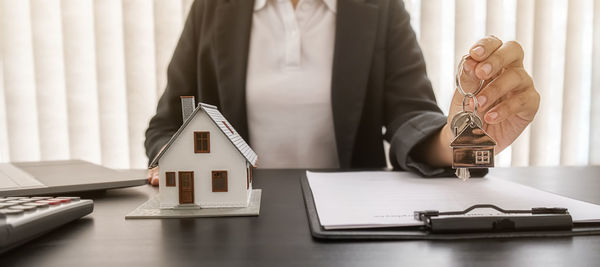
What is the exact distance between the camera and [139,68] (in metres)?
1.52

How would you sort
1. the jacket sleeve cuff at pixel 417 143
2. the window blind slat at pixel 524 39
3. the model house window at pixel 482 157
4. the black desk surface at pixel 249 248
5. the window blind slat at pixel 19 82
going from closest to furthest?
1. the black desk surface at pixel 249 248
2. the model house window at pixel 482 157
3. the jacket sleeve cuff at pixel 417 143
4. the window blind slat at pixel 19 82
5. the window blind slat at pixel 524 39

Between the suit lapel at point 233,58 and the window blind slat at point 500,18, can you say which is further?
the window blind slat at point 500,18

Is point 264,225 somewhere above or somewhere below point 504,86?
below

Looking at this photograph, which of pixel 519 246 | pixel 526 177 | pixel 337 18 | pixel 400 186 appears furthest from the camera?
pixel 337 18

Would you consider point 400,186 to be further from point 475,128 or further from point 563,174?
point 563,174

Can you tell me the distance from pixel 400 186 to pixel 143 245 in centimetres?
36

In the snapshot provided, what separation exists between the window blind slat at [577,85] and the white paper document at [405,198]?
4.44 ft

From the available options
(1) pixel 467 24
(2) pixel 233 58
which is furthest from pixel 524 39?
(2) pixel 233 58

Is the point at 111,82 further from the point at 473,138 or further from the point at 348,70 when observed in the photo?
the point at 473,138

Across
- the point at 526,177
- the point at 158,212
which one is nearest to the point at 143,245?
the point at 158,212

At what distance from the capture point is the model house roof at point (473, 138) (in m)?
0.40

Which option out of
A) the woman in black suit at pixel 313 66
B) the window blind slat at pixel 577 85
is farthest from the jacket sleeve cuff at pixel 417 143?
the window blind slat at pixel 577 85

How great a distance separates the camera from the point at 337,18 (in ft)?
3.29

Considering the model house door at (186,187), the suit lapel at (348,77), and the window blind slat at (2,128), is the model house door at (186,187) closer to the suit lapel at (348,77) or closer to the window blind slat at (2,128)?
the suit lapel at (348,77)
